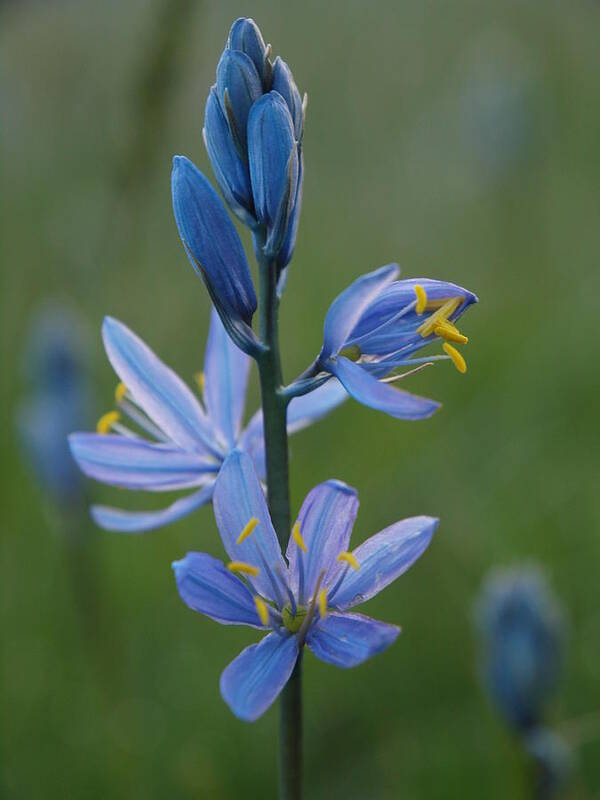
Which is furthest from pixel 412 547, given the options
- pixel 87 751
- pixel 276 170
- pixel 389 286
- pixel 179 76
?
pixel 87 751

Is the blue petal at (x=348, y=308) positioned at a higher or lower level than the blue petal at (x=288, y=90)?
lower

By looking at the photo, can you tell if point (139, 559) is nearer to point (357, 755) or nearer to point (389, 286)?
point (357, 755)

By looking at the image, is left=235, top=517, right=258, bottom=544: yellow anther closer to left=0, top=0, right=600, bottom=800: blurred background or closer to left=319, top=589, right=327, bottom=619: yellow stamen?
left=319, top=589, right=327, bottom=619: yellow stamen

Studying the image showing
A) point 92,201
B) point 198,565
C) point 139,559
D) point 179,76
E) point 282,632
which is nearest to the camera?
point 198,565

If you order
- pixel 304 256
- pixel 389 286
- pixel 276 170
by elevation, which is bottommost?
pixel 389 286

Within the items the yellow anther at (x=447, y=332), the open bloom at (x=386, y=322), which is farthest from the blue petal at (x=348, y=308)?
the yellow anther at (x=447, y=332)

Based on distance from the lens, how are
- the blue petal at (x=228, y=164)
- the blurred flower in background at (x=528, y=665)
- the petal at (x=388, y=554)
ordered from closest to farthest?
the petal at (x=388, y=554), the blue petal at (x=228, y=164), the blurred flower in background at (x=528, y=665)

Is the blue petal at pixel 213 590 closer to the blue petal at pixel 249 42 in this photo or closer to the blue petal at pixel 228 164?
the blue petal at pixel 228 164
